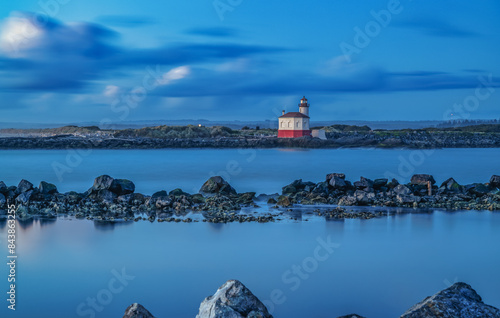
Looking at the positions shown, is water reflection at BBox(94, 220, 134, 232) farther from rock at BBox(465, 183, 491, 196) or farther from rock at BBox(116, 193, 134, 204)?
rock at BBox(465, 183, 491, 196)

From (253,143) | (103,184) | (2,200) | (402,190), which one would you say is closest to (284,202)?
(402,190)

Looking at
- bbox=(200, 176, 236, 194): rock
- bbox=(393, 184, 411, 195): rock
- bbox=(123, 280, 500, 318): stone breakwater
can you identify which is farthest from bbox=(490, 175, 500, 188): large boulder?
bbox=(123, 280, 500, 318): stone breakwater

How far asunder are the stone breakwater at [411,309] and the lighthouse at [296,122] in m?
46.2

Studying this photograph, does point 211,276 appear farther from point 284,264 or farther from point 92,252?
point 92,252

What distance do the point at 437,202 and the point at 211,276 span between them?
23.0ft

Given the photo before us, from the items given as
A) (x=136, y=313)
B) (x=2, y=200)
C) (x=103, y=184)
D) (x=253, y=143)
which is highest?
(x=253, y=143)

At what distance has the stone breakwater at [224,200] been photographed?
32.2 ft

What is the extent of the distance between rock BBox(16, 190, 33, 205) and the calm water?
169 cm

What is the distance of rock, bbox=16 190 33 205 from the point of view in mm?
10625

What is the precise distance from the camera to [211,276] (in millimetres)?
6008

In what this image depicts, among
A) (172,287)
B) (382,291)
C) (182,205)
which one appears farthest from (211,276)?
(182,205)

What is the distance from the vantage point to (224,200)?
11.2m

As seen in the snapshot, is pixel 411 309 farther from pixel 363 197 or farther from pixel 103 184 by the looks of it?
pixel 103 184

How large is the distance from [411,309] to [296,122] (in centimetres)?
4706
